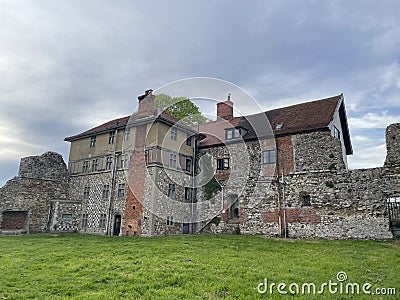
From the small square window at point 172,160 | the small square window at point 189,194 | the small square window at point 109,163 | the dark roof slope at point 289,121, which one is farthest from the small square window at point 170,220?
the dark roof slope at point 289,121

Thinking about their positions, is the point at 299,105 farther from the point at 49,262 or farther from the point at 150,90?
the point at 49,262

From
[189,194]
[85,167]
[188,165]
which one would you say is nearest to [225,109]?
[188,165]

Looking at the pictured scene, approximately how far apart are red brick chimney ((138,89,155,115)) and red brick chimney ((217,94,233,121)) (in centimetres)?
820

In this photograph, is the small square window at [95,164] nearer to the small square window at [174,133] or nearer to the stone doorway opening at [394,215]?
the small square window at [174,133]

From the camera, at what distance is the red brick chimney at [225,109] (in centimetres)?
3066

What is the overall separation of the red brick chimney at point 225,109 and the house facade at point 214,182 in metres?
2.50

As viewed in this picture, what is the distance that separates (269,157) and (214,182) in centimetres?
503

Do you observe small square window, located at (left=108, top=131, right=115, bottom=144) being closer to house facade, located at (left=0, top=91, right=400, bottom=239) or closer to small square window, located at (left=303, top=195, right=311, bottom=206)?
house facade, located at (left=0, top=91, right=400, bottom=239)

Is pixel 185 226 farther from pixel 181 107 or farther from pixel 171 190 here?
pixel 181 107

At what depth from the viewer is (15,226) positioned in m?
24.6

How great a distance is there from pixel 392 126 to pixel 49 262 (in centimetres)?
2122

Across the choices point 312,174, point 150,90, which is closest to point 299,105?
point 312,174

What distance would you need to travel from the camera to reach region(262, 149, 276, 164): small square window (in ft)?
75.7

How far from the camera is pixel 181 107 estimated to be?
3431cm
